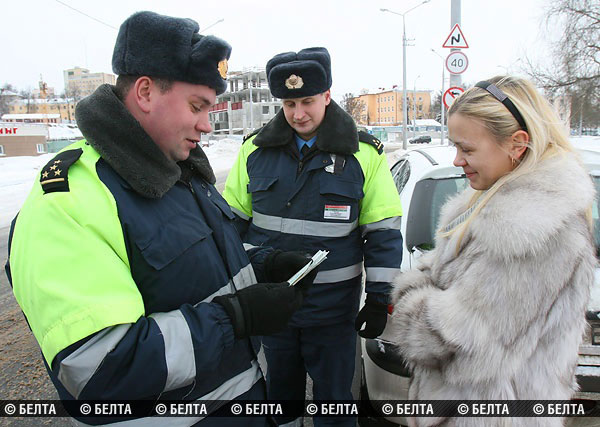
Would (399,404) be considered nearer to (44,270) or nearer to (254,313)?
(254,313)

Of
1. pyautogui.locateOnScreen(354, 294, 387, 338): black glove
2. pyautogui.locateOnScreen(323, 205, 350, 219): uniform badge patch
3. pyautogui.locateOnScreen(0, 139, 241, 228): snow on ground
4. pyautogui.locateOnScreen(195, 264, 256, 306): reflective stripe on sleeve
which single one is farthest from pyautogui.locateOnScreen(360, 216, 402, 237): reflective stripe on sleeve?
pyautogui.locateOnScreen(0, 139, 241, 228): snow on ground

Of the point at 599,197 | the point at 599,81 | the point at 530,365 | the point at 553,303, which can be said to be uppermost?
the point at 599,81

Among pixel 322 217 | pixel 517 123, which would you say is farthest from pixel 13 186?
pixel 517 123

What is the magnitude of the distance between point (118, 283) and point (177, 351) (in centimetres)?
23

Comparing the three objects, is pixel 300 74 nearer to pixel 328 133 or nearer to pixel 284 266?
pixel 328 133

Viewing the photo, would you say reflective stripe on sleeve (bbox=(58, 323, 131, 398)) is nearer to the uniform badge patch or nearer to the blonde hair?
the blonde hair

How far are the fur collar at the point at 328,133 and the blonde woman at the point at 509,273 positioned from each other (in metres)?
0.78

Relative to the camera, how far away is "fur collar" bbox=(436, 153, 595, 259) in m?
1.28

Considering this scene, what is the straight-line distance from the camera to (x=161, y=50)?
1.24 metres

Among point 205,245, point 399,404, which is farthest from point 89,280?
point 399,404

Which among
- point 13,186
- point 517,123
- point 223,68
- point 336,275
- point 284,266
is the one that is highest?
point 223,68

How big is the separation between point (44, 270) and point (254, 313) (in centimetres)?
58

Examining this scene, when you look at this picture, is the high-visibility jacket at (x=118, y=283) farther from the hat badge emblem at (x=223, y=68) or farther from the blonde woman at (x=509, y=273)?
the blonde woman at (x=509, y=273)

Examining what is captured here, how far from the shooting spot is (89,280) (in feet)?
3.31
